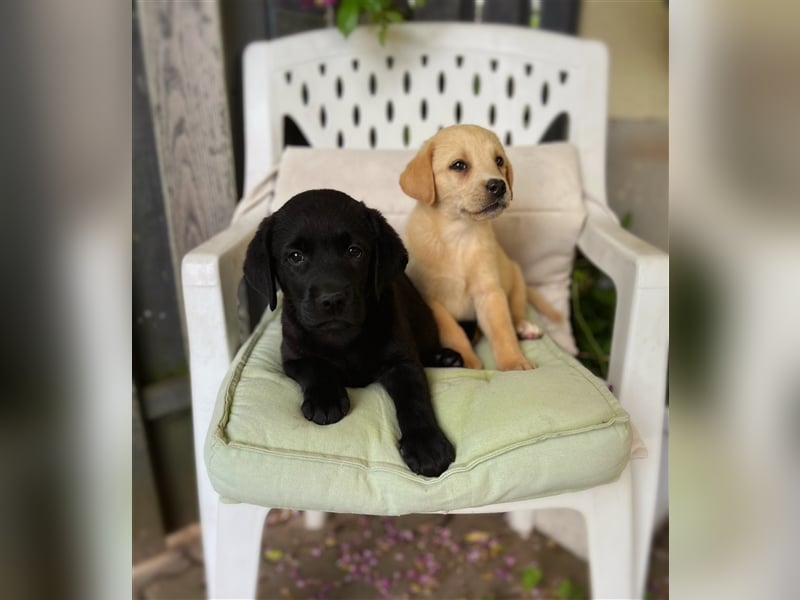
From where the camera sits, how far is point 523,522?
1523 millimetres

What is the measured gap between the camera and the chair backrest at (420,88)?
4.42ft

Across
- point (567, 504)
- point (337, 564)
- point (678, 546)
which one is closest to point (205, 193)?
point (337, 564)

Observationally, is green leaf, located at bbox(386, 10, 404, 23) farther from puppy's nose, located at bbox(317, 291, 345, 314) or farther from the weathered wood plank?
puppy's nose, located at bbox(317, 291, 345, 314)

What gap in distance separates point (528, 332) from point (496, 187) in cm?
30

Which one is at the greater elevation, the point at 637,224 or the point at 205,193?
the point at 205,193

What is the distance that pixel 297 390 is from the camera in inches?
34.2

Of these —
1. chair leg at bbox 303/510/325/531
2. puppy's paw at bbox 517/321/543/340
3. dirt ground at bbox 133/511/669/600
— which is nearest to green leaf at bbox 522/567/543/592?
dirt ground at bbox 133/511/669/600

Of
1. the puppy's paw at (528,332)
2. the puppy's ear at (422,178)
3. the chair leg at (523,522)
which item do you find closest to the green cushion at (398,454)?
the puppy's paw at (528,332)

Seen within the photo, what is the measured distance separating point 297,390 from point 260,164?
68 cm

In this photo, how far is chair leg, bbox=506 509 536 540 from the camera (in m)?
1.51

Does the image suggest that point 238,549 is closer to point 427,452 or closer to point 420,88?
point 427,452

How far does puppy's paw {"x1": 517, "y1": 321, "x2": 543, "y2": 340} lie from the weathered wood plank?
2.61 feet

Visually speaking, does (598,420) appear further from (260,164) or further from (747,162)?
(260,164)

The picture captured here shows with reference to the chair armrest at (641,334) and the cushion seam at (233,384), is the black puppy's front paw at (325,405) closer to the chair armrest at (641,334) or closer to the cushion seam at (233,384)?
the cushion seam at (233,384)
